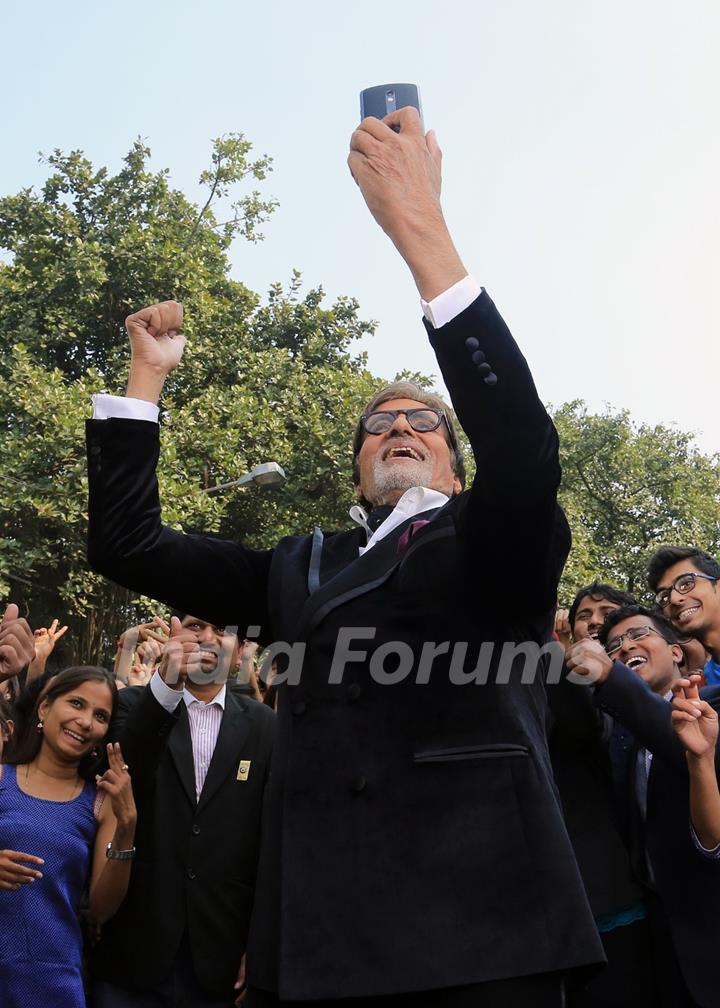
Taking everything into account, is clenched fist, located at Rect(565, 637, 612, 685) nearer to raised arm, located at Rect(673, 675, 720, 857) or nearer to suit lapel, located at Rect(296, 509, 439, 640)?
raised arm, located at Rect(673, 675, 720, 857)

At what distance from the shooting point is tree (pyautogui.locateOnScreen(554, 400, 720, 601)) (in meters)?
27.9

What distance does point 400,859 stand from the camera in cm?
201

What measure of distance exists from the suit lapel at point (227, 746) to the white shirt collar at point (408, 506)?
263 cm

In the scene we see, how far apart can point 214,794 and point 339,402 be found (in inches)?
592

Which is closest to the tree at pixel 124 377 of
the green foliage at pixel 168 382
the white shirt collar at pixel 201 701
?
the green foliage at pixel 168 382

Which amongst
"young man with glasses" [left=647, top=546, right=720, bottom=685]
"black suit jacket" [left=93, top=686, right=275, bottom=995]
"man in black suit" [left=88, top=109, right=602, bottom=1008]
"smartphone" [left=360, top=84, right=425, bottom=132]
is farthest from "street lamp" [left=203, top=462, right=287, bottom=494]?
"man in black suit" [left=88, top=109, right=602, bottom=1008]

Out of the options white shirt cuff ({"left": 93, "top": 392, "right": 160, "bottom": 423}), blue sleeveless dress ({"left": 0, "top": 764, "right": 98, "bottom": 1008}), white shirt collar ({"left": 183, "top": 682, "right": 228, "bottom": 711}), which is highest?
white shirt cuff ({"left": 93, "top": 392, "right": 160, "bottom": 423})

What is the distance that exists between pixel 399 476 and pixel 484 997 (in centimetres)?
128

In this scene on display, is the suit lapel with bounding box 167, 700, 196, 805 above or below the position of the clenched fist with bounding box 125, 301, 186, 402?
below

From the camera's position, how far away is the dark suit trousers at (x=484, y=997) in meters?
1.91

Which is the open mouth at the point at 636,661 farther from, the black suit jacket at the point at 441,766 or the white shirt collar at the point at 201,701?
the black suit jacket at the point at 441,766

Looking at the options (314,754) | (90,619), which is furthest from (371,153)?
(90,619)

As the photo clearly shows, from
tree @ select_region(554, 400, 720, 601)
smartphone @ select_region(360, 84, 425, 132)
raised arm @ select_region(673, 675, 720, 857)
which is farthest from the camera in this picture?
tree @ select_region(554, 400, 720, 601)

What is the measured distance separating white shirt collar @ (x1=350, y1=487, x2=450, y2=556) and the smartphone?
0.84 metres
